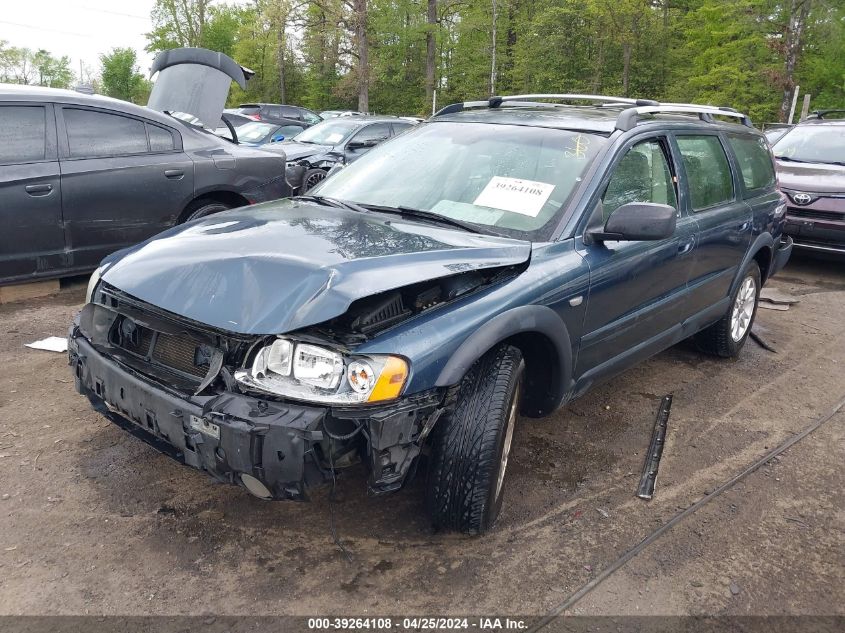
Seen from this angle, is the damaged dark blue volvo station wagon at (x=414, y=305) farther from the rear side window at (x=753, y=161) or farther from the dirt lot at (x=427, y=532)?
the rear side window at (x=753, y=161)

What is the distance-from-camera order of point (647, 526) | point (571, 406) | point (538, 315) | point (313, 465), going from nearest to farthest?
point (313, 465) → point (538, 315) → point (647, 526) → point (571, 406)

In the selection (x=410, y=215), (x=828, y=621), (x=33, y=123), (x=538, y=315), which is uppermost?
(x=33, y=123)

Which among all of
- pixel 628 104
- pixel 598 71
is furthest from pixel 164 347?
pixel 598 71

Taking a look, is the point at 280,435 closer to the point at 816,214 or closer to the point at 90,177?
the point at 90,177

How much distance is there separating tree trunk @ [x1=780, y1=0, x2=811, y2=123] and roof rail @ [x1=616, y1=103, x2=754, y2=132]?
22.0 meters

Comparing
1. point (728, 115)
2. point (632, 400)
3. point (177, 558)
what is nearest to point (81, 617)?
point (177, 558)

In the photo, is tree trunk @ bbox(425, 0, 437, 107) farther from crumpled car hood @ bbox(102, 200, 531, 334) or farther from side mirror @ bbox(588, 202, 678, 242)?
crumpled car hood @ bbox(102, 200, 531, 334)

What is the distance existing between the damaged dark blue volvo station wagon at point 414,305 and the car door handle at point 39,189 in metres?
2.41

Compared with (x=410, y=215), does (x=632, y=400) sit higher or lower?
lower

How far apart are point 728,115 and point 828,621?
11.5 ft

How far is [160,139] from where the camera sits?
227 inches

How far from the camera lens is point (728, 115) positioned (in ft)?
15.9

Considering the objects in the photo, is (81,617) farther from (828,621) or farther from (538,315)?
(828,621)

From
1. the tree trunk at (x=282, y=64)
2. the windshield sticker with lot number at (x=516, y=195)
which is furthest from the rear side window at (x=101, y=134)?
the tree trunk at (x=282, y=64)
